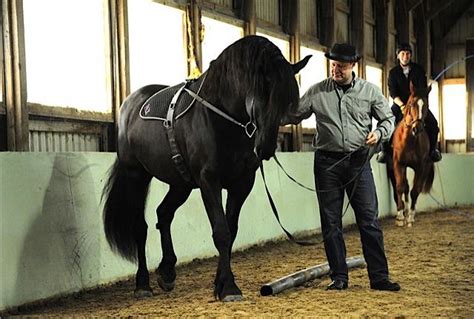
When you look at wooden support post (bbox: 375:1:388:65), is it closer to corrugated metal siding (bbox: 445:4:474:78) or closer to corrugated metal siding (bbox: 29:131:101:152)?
corrugated metal siding (bbox: 445:4:474:78)

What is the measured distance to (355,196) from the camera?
16.5 ft

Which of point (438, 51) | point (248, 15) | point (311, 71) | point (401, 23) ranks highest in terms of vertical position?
point (401, 23)

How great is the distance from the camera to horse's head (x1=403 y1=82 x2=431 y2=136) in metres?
9.41

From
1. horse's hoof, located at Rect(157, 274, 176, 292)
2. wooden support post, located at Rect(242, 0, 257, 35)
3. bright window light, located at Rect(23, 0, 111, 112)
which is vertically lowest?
horse's hoof, located at Rect(157, 274, 176, 292)

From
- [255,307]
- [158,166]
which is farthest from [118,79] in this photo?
[255,307]

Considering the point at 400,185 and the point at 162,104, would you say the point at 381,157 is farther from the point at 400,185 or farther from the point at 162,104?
the point at 162,104

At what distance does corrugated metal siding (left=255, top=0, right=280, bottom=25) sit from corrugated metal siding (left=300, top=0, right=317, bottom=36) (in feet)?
2.82

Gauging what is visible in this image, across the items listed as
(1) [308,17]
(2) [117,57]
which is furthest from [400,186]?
(2) [117,57]

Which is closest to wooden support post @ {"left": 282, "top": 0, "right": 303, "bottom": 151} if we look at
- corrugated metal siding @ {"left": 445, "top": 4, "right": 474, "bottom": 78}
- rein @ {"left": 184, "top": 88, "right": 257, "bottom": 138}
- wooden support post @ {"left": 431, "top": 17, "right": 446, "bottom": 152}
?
rein @ {"left": 184, "top": 88, "right": 257, "bottom": 138}

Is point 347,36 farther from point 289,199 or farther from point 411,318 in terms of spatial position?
point 411,318

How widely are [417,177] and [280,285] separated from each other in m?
5.73

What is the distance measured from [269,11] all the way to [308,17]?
1.56 meters

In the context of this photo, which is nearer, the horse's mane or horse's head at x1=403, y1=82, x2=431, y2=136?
the horse's mane

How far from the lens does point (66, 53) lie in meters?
6.27
